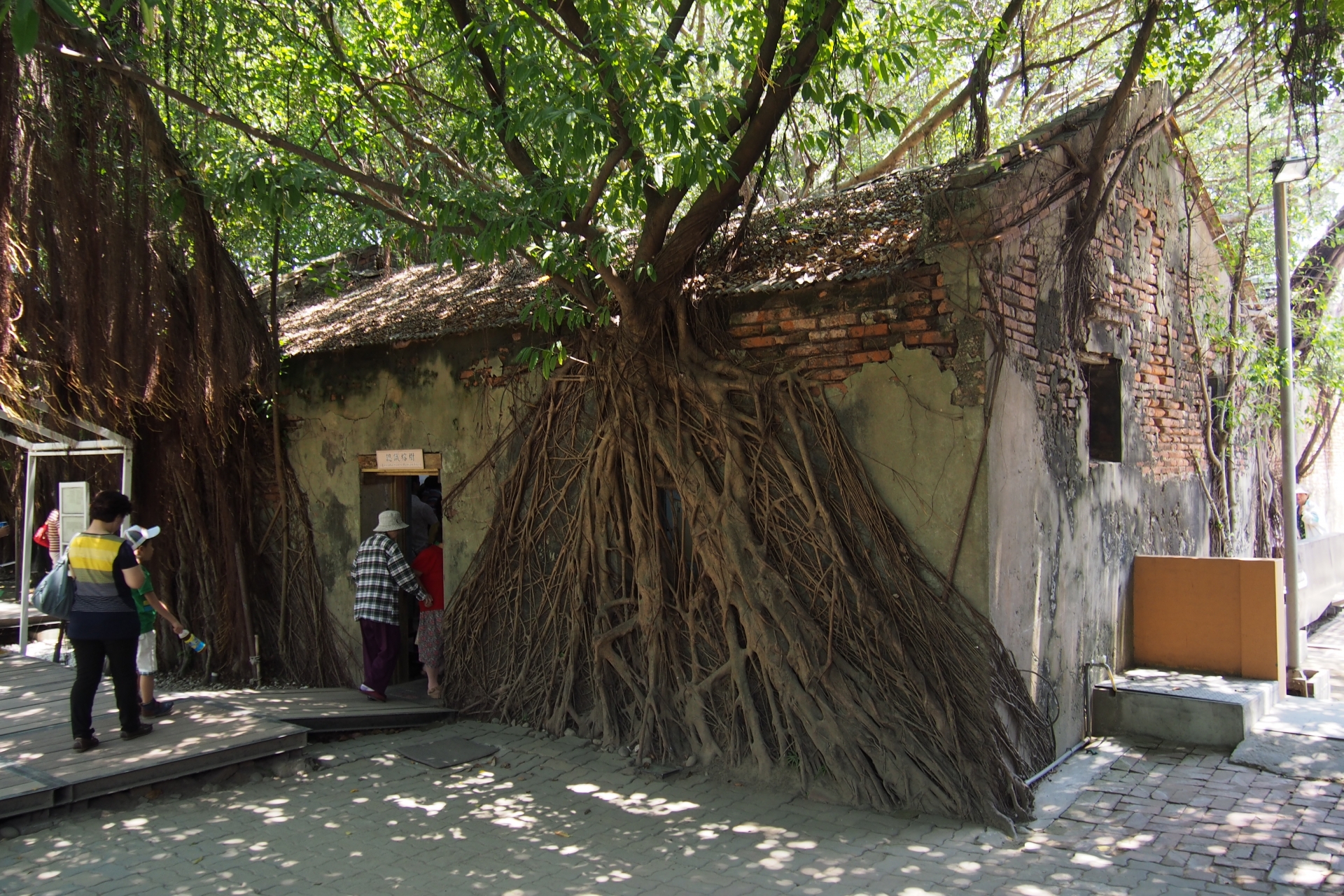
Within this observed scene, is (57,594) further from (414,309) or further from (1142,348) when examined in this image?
(1142,348)

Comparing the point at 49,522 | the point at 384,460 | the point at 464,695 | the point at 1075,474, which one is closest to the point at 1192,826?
the point at 1075,474

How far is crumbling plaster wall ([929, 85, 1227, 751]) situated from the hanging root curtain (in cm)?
574

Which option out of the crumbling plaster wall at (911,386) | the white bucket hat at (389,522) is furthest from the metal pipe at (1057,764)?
the white bucket hat at (389,522)

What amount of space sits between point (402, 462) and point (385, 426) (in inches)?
15.0

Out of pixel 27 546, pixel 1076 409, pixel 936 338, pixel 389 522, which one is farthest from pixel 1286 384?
pixel 27 546

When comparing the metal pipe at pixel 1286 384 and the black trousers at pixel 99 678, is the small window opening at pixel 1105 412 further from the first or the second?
the black trousers at pixel 99 678

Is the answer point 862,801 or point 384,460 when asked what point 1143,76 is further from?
point 384,460

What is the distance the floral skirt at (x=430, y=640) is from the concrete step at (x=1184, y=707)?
486 cm

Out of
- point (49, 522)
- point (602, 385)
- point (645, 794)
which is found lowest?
point (645, 794)

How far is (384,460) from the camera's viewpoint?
8047 mm

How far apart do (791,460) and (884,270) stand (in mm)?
1250

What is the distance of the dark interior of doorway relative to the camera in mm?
8297

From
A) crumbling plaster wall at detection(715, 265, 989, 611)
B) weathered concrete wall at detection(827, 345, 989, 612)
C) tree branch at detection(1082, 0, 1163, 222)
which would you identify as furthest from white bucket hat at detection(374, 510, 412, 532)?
tree branch at detection(1082, 0, 1163, 222)

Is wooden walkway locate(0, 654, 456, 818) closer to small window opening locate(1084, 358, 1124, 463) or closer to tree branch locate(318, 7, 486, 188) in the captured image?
tree branch locate(318, 7, 486, 188)
